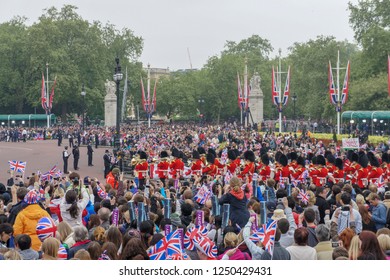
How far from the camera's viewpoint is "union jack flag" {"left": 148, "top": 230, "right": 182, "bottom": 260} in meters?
7.71

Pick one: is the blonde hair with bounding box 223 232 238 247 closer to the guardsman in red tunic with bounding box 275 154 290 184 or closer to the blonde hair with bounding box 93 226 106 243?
the blonde hair with bounding box 93 226 106 243

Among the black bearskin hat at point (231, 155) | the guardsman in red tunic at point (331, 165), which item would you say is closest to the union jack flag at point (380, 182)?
the guardsman in red tunic at point (331, 165)

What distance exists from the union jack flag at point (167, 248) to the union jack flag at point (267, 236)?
0.92m

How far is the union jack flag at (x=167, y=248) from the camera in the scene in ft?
25.3

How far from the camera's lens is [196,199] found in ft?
44.4

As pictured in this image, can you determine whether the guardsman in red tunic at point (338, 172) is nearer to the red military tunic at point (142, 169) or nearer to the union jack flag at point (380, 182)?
the union jack flag at point (380, 182)

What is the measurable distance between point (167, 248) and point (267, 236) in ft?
3.70

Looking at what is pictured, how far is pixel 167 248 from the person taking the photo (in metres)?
7.77

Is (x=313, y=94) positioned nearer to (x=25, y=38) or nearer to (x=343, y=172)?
(x=25, y=38)

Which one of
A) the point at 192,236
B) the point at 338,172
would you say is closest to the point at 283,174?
the point at 338,172

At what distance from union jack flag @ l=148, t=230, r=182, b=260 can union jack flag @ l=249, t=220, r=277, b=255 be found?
92 cm

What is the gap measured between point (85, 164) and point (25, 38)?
155 ft

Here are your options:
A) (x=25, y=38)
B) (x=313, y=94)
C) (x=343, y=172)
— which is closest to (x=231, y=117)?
(x=313, y=94)

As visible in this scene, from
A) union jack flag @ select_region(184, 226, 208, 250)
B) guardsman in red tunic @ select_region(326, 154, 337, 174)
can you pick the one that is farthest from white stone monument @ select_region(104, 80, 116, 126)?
union jack flag @ select_region(184, 226, 208, 250)
